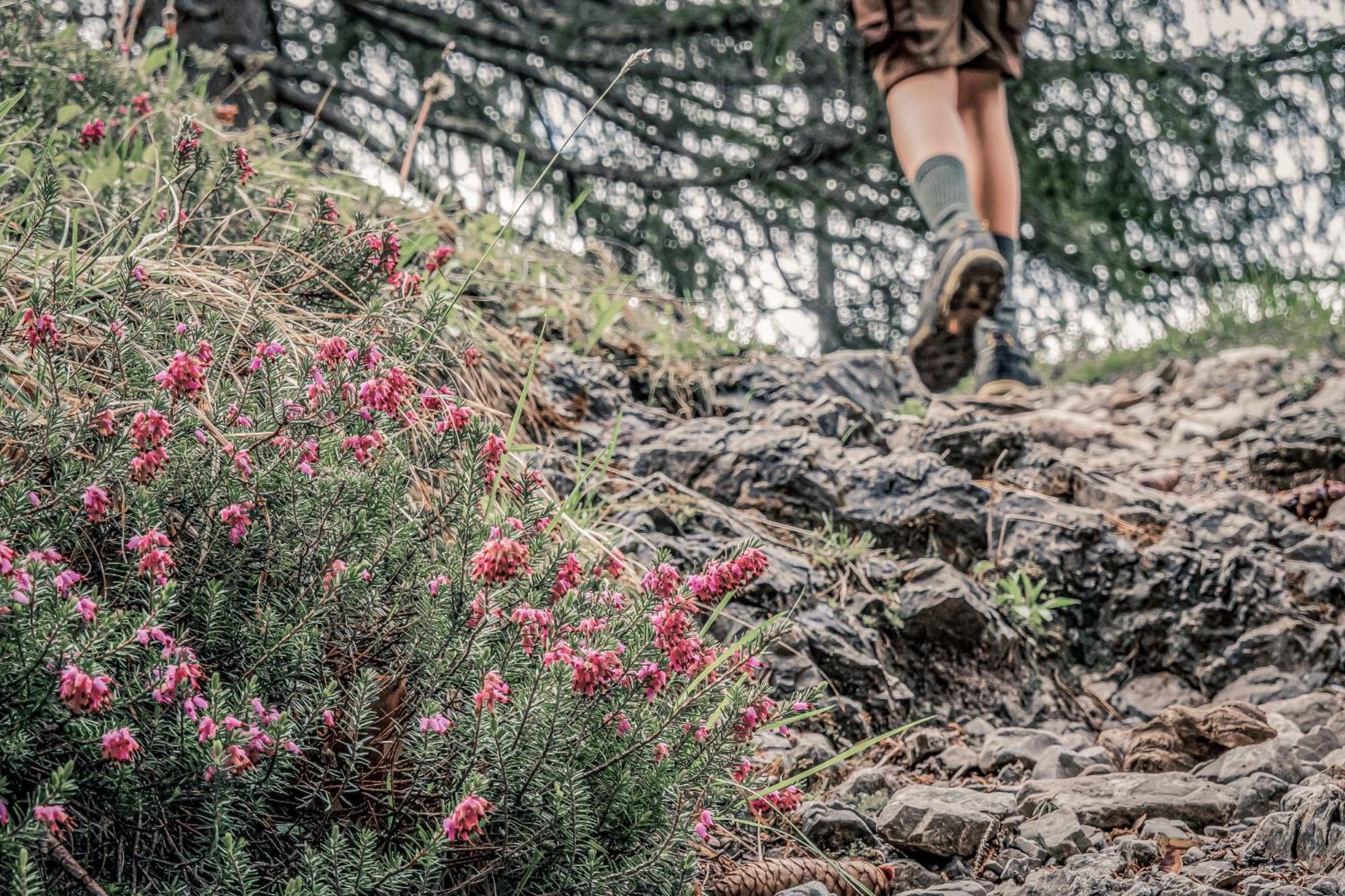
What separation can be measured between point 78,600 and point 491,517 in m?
0.88

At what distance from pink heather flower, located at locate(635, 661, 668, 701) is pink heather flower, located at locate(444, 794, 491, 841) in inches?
12.3

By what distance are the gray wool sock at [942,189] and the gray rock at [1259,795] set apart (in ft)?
9.30

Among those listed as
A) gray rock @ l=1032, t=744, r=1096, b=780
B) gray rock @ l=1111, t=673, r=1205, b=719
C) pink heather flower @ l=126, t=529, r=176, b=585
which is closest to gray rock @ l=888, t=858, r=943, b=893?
gray rock @ l=1032, t=744, r=1096, b=780

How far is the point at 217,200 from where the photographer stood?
2848 mm

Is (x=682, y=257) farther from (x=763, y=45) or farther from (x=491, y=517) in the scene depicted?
(x=491, y=517)

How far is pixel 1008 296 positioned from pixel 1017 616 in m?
2.11

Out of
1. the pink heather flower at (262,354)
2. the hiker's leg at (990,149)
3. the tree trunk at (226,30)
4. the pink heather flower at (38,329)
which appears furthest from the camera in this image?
the tree trunk at (226,30)

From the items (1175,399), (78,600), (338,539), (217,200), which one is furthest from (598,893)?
(1175,399)

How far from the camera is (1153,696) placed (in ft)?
9.53

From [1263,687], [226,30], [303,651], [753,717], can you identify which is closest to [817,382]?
[1263,687]

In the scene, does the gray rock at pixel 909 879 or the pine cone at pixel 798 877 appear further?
the gray rock at pixel 909 879

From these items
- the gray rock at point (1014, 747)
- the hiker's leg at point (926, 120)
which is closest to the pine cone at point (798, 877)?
the gray rock at point (1014, 747)

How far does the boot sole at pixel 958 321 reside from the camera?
420 cm

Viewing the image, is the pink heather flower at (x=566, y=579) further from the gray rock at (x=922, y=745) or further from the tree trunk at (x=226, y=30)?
the tree trunk at (x=226, y=30)
